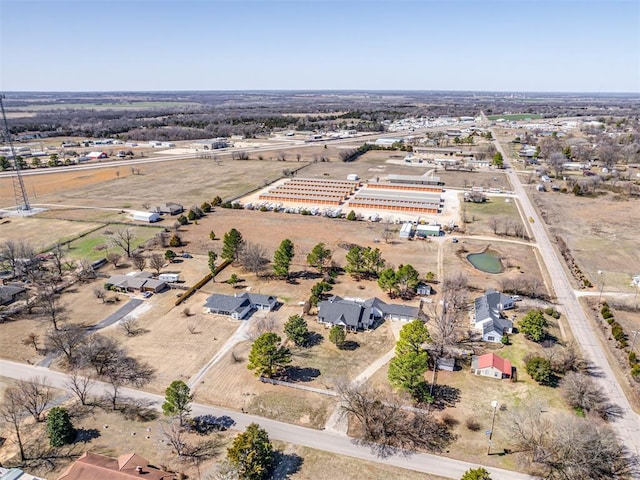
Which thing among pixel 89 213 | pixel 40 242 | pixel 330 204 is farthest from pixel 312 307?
pixel 89 213

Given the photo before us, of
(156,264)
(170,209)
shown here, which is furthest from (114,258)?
(170,209)

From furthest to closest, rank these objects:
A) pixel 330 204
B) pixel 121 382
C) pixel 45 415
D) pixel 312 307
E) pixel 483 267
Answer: pixel 330 204 → pixel 483 267 → pixel 312 307 → pixel 121 382 → pixel 45 415

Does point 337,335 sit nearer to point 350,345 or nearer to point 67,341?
point 350,345

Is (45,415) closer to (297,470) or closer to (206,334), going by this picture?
(206,334)

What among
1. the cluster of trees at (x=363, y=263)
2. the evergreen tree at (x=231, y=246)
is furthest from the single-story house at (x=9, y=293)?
the cluster of trees at (x=363, y=263)

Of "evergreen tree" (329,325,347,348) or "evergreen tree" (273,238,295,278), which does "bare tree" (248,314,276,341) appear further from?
"evergreen tree" (273,238,295,278)

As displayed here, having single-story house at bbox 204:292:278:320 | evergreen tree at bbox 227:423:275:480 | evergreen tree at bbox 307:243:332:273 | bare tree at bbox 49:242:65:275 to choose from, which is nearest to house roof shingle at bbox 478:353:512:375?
evergreen tree at bbox 227:423:275:480

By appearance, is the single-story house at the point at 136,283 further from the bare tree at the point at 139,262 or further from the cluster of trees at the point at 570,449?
the cluster of trees at the point at 570,449
